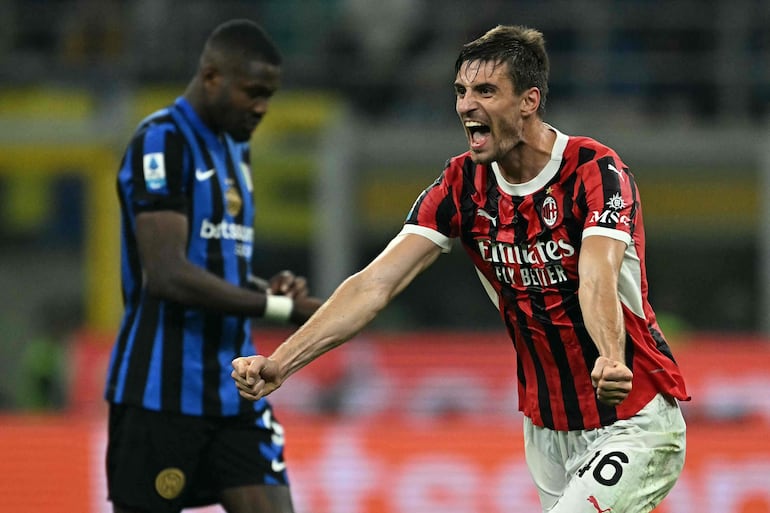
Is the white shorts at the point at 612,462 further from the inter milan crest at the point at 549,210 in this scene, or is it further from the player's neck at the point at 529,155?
the player's neck at the point at 529,155

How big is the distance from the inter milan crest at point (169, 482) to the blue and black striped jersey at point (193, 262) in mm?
234

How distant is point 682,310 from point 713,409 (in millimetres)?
7134

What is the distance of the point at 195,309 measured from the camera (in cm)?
533

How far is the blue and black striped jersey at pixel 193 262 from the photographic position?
5270 millimetres

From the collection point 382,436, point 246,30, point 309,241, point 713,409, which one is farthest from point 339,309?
point 309,241

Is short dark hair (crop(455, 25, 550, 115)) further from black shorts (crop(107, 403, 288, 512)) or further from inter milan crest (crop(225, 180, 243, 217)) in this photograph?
black shorts (crop(107, 403, 288, 512))

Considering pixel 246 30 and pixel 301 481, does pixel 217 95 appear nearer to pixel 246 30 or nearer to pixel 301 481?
pixel 246 30

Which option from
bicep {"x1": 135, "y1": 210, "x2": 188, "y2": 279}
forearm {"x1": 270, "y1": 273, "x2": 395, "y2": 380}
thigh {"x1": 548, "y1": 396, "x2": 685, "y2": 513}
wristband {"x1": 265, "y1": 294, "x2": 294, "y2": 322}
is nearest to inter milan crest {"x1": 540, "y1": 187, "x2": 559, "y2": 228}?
forearm {"x1": 270, "y1": 273, "x2": 395, "y2": 380}

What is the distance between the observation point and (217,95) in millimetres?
5449

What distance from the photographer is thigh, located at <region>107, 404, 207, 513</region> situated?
519 cm

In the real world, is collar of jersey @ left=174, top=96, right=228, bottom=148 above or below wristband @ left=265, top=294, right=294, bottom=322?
above

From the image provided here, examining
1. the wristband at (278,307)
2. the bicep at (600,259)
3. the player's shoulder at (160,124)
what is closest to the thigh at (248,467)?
the wristband at (278,307)

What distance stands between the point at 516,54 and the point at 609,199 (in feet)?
1.84

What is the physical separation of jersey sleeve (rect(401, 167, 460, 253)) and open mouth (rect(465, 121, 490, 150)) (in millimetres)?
309
